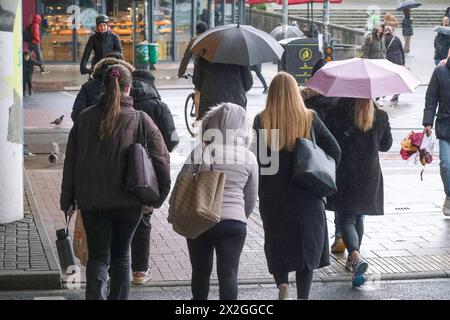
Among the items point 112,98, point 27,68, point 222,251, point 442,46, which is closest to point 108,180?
point 112,98

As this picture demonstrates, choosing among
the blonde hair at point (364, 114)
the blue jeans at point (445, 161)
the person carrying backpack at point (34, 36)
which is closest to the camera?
the blonde hair at point (364, 114)

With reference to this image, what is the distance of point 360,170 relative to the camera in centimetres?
834

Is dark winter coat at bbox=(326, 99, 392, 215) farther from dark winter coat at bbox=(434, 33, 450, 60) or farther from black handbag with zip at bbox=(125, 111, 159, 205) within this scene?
dark winter coat at bbox=(434, 33, 450, 60)

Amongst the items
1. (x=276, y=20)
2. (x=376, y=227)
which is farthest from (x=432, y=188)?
(x=276, y=20)

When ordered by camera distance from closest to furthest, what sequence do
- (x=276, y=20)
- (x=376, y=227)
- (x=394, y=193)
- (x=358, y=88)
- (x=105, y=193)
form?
(x=105, y=193) < (x=358, y=88) < (x=376, y=227) < (x=394, y=193) < (x=276, y=20)

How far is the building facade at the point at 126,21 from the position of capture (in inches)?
1175

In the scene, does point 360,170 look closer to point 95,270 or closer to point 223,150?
point 223,150

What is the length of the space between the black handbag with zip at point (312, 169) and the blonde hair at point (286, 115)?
7cm

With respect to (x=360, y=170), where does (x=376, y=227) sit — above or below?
below

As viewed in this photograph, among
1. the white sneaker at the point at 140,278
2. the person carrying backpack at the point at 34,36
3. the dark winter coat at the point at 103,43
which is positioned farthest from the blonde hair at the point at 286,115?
the person carrying backpack at the point at 34,36

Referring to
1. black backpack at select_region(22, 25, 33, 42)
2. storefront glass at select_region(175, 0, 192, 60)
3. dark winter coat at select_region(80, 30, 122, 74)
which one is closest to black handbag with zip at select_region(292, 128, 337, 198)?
dark winter coat at select_region(80, 30, 122, 74)

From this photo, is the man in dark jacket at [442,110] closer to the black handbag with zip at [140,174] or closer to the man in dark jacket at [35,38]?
the black handbag with zip at [140,174]

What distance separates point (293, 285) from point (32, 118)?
11.0m

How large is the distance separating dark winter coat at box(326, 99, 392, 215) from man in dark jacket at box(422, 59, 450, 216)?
2.24 m
